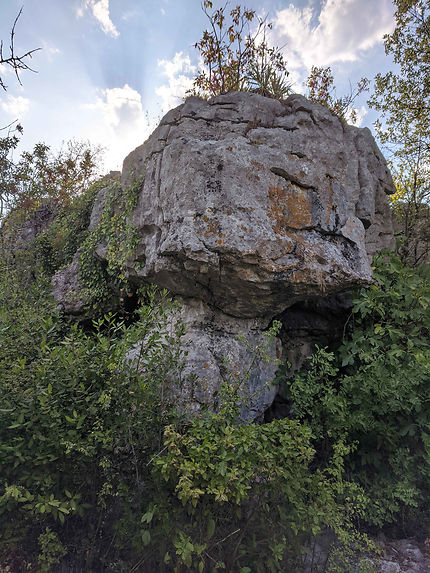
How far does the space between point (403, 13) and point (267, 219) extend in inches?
309

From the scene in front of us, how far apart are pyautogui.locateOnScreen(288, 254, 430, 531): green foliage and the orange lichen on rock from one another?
1166 millimetres

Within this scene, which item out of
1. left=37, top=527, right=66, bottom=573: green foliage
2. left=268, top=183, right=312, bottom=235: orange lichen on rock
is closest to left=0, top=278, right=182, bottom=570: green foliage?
left=37, top=527, right=66, bottom=573: green foliage

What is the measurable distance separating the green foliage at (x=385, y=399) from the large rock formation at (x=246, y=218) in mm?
480

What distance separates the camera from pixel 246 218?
3.96 metres

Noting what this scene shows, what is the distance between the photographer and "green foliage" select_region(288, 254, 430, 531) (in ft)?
12.7

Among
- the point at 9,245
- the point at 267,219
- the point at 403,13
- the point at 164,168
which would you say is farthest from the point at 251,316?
the point at 403,13

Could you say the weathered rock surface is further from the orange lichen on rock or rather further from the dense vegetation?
the dense vegetation

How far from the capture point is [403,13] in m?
8.23

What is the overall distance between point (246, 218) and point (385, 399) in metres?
2.47

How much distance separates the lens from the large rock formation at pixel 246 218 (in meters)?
3.94

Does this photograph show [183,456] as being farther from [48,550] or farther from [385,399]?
[385,399]

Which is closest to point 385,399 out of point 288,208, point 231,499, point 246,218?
point 231,499

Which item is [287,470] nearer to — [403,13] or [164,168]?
[164,168]

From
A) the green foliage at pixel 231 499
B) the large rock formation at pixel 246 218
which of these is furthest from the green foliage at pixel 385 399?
the green foliage at pixel 231 499
